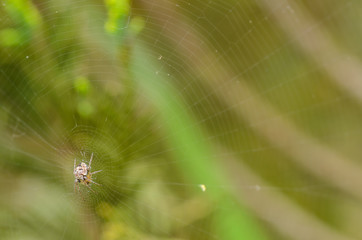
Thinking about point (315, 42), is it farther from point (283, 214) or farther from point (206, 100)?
point (283, 214)

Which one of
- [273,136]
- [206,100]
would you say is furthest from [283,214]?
[206,100]

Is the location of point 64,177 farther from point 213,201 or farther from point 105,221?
point 213,201

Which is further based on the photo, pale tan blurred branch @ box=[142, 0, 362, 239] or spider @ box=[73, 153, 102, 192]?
spider @ box=[73, 153, 102, 192]

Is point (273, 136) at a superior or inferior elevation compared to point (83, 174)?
inferior

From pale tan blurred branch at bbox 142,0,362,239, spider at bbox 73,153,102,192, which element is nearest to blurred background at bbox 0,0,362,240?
pale tan blurred branch at bbox 142,0,362,239

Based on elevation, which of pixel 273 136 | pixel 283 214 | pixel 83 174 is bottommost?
pixel 283 214

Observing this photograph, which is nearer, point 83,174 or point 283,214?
point 283,214

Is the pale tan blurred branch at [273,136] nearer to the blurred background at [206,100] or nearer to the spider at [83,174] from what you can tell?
the blurred background at [206,100]

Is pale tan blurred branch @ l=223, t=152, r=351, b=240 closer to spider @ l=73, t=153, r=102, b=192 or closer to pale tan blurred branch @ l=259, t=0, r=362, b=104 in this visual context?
pale tan blurred branch @ l=259, t=0, r=362, b=104

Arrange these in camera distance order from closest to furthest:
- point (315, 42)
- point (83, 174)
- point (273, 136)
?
point (315, 42), point (273, 136), point (83, 174)
